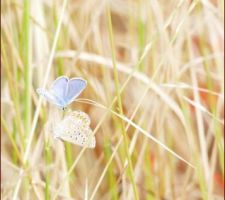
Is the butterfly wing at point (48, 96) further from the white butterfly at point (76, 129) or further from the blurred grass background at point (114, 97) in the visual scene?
the blurred grass background at point (114, 97)

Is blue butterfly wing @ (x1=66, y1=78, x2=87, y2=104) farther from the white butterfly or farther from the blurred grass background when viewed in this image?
the blurred grass background

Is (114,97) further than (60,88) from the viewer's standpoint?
Yes

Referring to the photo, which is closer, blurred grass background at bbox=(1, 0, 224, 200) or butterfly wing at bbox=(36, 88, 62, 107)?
butterfly wing at bbox=(36, 88, 62, 107)

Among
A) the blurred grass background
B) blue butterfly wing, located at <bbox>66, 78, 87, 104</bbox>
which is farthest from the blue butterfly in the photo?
the blurred grass background

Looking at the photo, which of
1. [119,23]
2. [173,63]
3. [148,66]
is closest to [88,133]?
[173,63]

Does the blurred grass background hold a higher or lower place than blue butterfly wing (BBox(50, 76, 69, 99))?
lower

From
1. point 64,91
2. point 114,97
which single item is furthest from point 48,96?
point 114,97

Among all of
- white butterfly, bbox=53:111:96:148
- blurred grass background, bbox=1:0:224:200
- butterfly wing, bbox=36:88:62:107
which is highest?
butterfly wing, bbox=36:88:62:107

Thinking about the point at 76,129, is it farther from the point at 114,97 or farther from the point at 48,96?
the point at 114,97

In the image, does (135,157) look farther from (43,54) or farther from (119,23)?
(119,23)
